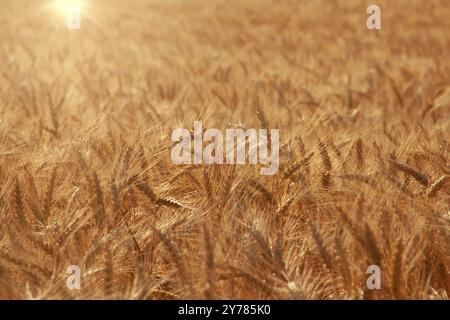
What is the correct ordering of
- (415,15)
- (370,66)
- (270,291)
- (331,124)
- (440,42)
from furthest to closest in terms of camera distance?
(415,15) → (440,42) → (370,66) → (331,124) → (270,291)

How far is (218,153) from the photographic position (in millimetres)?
2207

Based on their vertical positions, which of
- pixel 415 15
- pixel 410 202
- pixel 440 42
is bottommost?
pixel 410 202

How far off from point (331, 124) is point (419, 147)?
924 millimetres

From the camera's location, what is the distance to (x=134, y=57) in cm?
568

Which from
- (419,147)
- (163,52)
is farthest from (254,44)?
(419,147)

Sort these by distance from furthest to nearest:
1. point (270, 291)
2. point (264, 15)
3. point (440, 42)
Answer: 1. point (264, 15)
2. point (440, 42)
3. point (270, 291)

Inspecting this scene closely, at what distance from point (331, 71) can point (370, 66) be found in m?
0.27

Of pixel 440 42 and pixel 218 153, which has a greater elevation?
pixel 440 42

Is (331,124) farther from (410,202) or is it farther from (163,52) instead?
(163,52)

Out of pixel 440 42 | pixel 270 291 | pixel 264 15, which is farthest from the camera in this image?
pixel 264 15

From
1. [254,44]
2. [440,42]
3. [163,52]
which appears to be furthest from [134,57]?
[440,42]

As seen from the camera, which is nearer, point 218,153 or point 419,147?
point 218,153

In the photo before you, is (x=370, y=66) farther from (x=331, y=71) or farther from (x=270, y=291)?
(x=270, y=291)

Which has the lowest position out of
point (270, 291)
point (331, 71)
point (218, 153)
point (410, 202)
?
point (270, 291)
